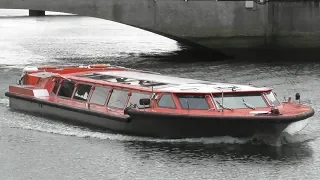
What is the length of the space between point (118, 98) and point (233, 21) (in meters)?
27.4

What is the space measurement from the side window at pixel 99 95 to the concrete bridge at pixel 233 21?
2442 centimetres

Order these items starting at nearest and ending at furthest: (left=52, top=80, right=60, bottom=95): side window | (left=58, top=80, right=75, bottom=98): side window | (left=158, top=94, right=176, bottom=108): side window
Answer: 1. (left=158, top=94, right=176, bottom=108): side window
2. (left=58, top=80, right=75, bottom=98): side window
3. (left=52, top=80, right=60, bottom=95): side window

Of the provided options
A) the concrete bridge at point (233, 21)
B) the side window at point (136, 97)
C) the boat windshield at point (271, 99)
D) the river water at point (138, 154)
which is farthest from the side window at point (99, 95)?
A: the concrete bridge at point (233, 21)

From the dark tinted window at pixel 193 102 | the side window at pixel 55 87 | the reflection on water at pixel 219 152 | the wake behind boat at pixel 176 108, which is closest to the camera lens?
the reflection on water at pixel 219 152

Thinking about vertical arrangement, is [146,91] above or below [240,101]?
above

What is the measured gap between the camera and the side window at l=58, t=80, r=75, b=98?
32.3 meters

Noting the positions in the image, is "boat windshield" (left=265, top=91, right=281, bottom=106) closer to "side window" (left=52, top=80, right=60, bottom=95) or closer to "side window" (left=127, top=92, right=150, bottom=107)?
"side window" (left=127, top=92, right=150, bottom=107)

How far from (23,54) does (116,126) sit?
34832 millimetres

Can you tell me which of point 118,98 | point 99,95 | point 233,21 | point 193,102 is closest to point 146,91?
point 118,98

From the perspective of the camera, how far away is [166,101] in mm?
27438

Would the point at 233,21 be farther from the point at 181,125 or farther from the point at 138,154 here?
the point at 138,154

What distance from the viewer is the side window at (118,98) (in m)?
29.3

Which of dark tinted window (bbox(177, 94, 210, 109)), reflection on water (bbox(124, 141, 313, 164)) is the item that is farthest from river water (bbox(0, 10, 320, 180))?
dark tinted window (bbox(177, 94, 210, 109))

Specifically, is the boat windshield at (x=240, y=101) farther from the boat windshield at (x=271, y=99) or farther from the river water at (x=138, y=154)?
the river water at (x=138, y=154)
